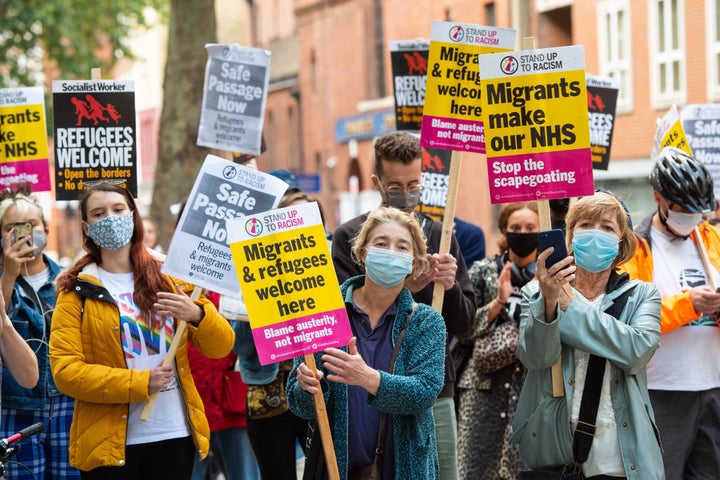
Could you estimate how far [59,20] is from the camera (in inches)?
909

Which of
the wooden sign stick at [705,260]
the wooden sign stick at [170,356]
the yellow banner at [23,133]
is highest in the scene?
the yellow banner at [23,133]

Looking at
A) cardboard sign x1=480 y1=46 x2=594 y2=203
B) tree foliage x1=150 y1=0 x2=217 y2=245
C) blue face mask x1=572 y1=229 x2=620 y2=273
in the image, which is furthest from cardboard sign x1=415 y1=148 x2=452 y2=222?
tree foliage x1=150 y1=0 x2=217 y2=245

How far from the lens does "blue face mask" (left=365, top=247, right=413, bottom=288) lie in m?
4.68

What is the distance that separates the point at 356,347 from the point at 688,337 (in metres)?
2.08

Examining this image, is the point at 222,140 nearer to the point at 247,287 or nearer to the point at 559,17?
the point at 247,287

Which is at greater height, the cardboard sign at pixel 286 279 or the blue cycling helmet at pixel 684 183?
the blue cycling helmet at pixel 684 183

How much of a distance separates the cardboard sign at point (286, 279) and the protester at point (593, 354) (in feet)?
2.92

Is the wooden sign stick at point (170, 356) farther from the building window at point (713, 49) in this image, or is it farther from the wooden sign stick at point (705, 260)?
the building window at point (713, 49)

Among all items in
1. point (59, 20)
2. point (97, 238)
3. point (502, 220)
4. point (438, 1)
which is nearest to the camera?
point (97, 238)

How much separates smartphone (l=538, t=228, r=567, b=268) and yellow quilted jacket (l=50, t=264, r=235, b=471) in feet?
5.41

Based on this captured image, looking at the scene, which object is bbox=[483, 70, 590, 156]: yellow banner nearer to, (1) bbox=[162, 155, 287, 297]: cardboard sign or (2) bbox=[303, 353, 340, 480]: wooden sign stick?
(1) bbox=[162, 155, 287, 297]: cardboard sign

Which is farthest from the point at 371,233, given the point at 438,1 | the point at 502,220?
the point at 438,1

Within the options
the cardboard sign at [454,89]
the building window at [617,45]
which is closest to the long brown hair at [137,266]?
the cardboard sign at [454,89]

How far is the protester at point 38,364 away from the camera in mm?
6016
